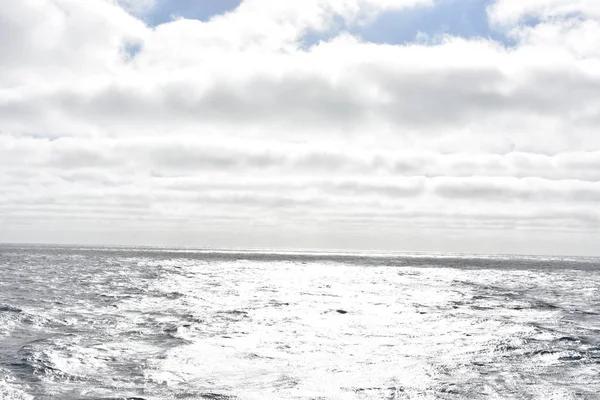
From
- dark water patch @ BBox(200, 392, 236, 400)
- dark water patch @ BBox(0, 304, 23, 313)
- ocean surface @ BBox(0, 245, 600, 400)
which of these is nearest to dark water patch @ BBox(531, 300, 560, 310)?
ocean surface @ BBox(0, 245, 600, 400)

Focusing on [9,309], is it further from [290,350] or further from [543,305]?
[543,305]

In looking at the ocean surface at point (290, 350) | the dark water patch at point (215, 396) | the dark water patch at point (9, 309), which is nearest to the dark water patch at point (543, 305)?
the ocean surface at point (290, 350)

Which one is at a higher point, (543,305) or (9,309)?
(543,305)

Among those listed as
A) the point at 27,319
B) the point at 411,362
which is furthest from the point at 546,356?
the point at 27,319

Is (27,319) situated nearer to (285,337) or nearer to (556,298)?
(285,337)

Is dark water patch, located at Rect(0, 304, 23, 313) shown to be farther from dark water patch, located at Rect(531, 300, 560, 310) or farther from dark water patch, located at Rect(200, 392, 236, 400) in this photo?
dark water patch, located at Rect(531, 300, 560, 310)

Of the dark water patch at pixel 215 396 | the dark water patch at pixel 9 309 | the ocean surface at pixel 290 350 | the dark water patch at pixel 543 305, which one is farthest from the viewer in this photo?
the dark water patch at pixel 543 305

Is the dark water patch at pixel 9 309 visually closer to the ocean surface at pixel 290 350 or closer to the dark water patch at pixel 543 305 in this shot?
the ocean surface at pixel 290 350

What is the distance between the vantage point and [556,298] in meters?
47.8

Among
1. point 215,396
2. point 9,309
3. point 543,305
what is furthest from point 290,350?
point 543,305

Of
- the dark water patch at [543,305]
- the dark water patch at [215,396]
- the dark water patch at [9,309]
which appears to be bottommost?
the dark water patch at [9,309]

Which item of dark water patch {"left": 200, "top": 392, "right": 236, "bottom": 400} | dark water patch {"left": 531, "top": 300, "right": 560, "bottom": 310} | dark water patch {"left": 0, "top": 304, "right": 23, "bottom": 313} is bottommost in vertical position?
dark water patch {"left": 0, "top": 304, "right": 23, "bottom": 313}

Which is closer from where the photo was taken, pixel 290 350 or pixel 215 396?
pixel 215 396

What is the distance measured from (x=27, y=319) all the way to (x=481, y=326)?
24219mm
